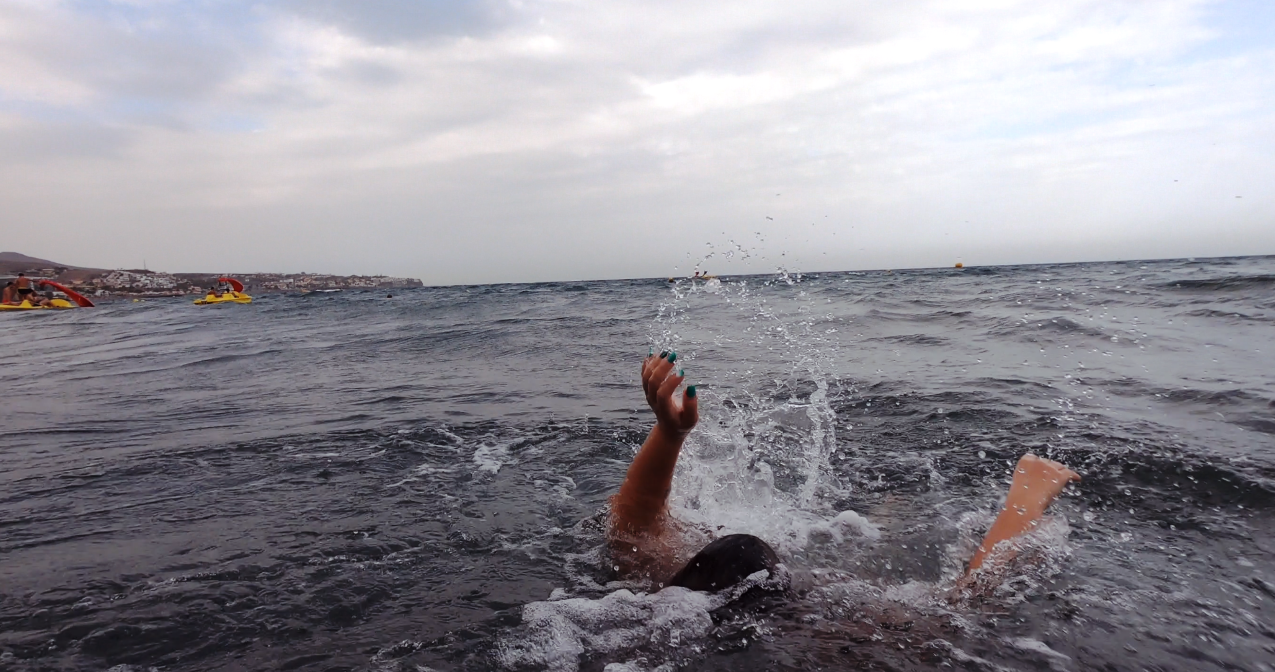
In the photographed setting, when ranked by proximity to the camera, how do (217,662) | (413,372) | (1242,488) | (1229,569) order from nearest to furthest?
(217,662), (1229,569), (1242,488), (413,372)

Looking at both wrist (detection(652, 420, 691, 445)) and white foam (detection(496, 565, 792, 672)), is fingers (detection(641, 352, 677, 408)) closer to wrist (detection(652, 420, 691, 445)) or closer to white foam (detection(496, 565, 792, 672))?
wrist (detection(652, 420, 691, 445))

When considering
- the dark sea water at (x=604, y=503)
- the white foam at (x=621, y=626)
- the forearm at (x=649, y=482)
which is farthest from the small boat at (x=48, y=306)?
the white foam at (x=621, y=626)

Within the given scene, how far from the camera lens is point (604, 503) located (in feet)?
11.1

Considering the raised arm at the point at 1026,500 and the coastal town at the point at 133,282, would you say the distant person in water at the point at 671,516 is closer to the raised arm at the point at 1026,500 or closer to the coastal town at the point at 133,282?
the raised arm at the point at 1026,500

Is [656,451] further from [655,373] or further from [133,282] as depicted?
[133,282]

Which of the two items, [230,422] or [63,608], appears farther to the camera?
[230,422]

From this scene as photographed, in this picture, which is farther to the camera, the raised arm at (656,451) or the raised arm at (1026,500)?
the raised arm at (1026,500)

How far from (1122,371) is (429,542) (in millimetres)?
6023

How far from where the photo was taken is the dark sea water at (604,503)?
2.06m

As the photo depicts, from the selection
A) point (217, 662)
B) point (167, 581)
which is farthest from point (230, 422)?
point (217, 662)

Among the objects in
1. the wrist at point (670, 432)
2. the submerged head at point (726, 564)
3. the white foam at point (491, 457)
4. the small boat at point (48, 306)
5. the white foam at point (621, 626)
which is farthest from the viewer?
the small boat at point (48, 306)

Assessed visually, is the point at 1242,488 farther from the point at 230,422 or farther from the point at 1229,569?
the point at 230,422

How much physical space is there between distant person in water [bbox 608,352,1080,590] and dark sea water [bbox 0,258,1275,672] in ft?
0.36

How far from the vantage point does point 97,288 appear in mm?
44625
